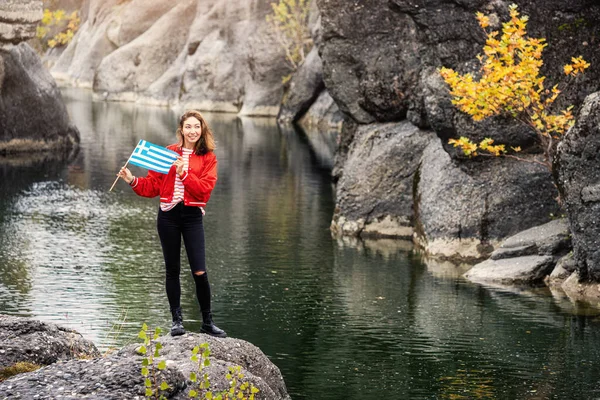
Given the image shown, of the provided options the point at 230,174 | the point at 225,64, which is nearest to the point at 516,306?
the point at 230,174

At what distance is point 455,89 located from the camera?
86.1ft

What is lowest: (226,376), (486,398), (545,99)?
(486,398)

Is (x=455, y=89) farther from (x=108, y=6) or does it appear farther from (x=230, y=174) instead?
(x=108, y=6)

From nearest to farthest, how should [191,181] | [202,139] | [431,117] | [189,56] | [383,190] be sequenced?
[191,181]
[202,139]
[431,117]
[383,190]
[189,56]

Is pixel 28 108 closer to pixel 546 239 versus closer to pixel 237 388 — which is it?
pixel 546 239

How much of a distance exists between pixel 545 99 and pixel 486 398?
11.9 metres

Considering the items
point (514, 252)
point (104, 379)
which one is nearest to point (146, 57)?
point (514, 252)

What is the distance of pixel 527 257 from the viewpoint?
26.5 meters

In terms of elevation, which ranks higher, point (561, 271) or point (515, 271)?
point (561, 271)

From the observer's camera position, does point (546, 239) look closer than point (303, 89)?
Yes

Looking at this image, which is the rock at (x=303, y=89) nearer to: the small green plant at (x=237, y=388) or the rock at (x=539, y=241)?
the rock at (x=539, y=241)

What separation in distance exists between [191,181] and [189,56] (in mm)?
75852

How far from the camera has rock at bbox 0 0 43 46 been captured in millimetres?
36656

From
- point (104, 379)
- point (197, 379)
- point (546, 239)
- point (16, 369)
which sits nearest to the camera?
point (104, 379)
